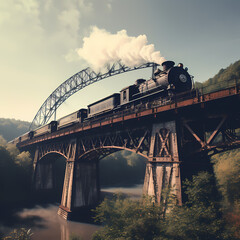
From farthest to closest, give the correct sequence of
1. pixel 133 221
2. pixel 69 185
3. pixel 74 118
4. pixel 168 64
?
pixel 74 118 → pixel 69 185 → pixel 168 64 → pixel 133 221

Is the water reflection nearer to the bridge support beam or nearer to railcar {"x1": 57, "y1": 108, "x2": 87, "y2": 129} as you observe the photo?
the bridge support beam

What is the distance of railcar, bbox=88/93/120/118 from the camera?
21.0m

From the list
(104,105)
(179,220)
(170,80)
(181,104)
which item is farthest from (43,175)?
(181,104)

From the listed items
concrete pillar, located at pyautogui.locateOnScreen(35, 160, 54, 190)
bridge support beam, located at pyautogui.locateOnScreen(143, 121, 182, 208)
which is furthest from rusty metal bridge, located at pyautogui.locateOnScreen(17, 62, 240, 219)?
concrete pillar, located at pyautogui.locateOnScreen(35, 160, 54, 190)

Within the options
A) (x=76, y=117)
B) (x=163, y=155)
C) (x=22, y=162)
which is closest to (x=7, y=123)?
(x=22, y=162)

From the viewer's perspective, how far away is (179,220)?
9336 mm

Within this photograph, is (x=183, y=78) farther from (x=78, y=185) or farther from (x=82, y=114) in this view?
(x=78, y=185)

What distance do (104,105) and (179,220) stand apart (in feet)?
51.6

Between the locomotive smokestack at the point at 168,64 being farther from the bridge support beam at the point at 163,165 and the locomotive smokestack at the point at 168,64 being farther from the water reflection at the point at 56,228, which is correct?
the water reflection at the point at 56,228

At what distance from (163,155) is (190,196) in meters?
3.28

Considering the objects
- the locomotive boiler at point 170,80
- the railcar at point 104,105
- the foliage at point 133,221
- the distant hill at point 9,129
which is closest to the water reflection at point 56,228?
the foliage at point 133,221

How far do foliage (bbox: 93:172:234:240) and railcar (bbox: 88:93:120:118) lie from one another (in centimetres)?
1170

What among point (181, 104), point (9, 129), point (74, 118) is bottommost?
point (181, 104)

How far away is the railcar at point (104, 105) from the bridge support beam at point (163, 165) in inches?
312
